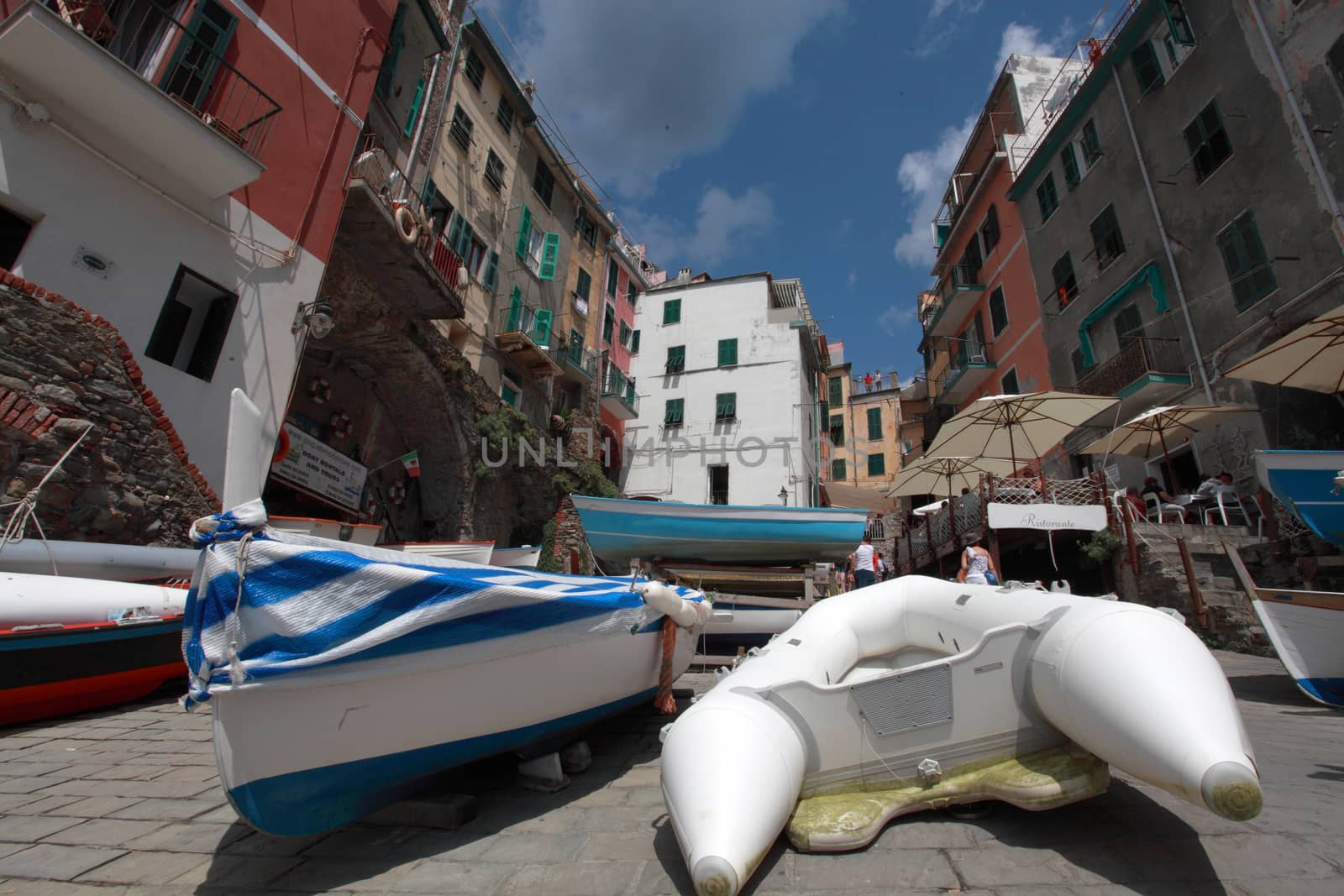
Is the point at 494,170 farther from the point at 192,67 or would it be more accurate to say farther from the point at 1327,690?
the point at 1327,690

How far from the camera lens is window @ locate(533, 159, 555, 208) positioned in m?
17.4

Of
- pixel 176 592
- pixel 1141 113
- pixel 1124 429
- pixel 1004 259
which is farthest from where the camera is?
pixel 1004 259

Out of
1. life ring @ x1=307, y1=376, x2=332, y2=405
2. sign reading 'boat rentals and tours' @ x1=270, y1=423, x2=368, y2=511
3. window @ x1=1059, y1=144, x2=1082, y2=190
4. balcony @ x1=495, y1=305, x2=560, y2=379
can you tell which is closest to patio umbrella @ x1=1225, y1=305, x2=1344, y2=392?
window @ x1=1059, y1=144, x2=1082, y2=190

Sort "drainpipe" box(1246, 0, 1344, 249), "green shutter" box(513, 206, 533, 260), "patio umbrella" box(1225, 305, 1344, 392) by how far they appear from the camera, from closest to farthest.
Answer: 1. "patio umbrella" box(1225, 305, 1344, 392)
2. "drainpipe" box(1246, 0, 1344, 249)
3. "green shutter" box(513, 206, 533, 260)

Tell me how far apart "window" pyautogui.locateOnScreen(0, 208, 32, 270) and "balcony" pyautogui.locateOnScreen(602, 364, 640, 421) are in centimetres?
1391

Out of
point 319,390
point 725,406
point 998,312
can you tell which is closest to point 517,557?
point 319,390

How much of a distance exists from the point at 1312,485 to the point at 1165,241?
8683 mm

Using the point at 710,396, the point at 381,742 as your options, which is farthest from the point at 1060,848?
the point at 710,396

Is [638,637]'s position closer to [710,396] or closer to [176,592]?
[176,592]

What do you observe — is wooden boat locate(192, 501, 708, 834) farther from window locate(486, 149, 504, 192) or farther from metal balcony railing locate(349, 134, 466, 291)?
window locate(486, 149, 504, 192)

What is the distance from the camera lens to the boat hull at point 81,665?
157 inches

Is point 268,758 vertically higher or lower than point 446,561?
lower

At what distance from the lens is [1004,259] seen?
60.1 feet

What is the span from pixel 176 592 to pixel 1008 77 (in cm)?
2448
